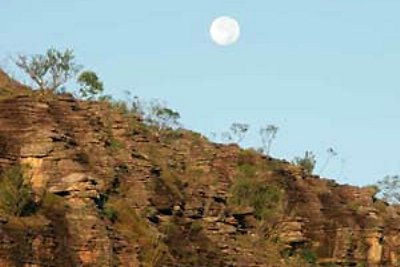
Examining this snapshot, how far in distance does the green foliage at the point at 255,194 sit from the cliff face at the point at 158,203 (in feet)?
0.30

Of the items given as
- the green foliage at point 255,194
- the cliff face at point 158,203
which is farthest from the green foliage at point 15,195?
the green foliage at point 255,194

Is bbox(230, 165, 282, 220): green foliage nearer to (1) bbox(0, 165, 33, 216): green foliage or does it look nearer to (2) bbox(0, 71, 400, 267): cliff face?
(2) bbox(0, 71, 400, 267): cliff face

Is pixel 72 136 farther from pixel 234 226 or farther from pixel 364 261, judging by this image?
pixel 364 261

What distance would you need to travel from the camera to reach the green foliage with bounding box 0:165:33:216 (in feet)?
144

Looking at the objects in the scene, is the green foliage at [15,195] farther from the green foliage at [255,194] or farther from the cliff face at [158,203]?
the green foliage at [255,194]

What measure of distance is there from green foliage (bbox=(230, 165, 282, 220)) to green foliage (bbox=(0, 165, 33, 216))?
23249mm

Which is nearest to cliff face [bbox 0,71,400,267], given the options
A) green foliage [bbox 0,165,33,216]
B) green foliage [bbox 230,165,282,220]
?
green foliage [bbox 230,165,282,220]

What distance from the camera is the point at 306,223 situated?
7200cm

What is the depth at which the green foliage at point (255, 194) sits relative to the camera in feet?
221

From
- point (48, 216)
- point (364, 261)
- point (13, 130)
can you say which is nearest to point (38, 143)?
point (13, 130)

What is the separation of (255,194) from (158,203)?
48.4 ft

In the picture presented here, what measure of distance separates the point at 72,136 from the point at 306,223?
25.1 m

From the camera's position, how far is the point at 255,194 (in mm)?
68375

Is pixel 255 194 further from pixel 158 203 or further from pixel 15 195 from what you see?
pixel 15 195
